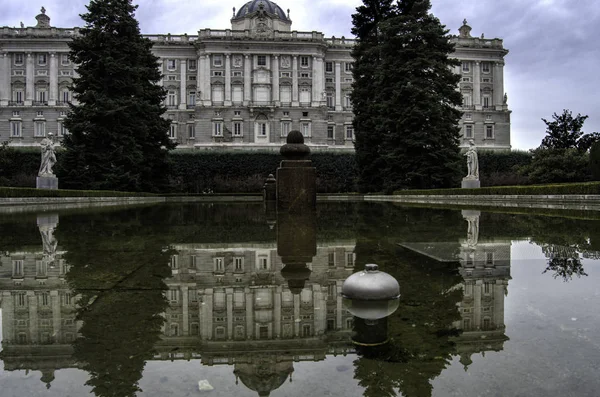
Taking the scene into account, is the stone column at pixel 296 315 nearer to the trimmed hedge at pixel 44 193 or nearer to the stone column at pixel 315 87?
the trimmed hedge at pixel 44 193

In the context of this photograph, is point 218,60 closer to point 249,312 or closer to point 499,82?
point 499,82

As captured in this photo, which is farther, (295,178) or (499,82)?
(499,82)

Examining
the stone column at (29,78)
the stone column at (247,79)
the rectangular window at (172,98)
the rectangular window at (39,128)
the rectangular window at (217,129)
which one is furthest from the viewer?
the rectangular window at (172,98)

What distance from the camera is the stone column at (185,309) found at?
8.99 ft

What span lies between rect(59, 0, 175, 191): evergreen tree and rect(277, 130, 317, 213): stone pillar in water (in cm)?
1595

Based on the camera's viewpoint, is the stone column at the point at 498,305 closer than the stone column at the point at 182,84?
Yes

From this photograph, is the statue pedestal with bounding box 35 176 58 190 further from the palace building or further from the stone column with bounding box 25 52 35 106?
the stone column with bounding box 25 52 35 106

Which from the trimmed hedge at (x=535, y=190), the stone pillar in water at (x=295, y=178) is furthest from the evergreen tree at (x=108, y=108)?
the stone pillar in water at (x=295, y=178)

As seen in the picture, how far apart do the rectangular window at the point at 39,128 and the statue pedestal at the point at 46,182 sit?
47.1 m

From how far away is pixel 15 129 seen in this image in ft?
212

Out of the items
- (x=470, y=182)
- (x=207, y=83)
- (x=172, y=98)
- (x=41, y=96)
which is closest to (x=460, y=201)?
(x=470, y=182)

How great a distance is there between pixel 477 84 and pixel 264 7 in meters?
31.8

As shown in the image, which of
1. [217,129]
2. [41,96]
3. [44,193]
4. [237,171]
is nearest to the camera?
[44,193]

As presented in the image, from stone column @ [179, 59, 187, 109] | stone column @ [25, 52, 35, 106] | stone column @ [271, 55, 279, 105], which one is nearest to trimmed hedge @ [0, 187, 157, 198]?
stone column @ [271, 55, 279, 105]
